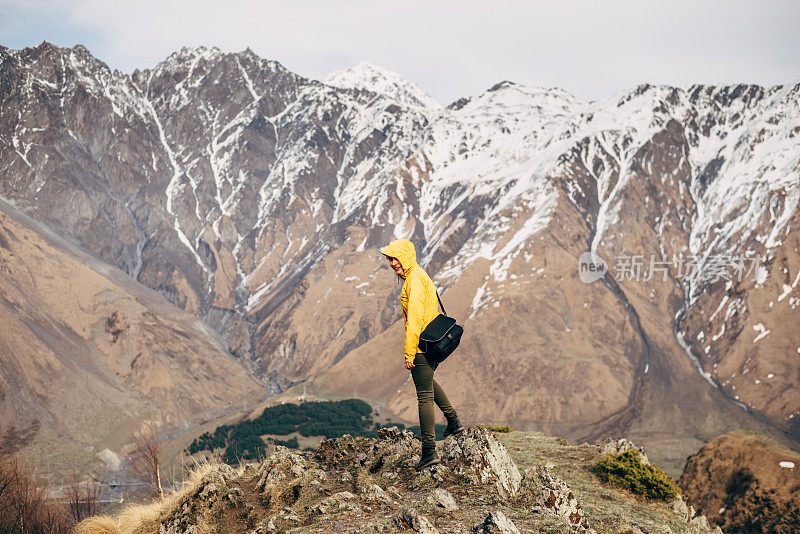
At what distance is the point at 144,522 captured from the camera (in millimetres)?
11875

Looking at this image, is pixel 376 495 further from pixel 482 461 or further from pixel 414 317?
pixel 414 317

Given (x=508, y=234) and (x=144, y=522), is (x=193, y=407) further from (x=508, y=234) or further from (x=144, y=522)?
(x=144, y=522)

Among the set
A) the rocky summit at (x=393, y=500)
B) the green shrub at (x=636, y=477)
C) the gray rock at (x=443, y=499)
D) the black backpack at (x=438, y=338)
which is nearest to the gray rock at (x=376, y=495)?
the rocky summit at (x=393, y=500)

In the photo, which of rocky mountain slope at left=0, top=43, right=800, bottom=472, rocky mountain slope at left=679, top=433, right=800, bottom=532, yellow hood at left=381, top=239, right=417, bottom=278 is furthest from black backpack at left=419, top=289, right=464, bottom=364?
rocky mountain slope at left=0, top=43, right=800, bottom=472

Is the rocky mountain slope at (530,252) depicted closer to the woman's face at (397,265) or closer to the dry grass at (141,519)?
the dry grass at (141,519)

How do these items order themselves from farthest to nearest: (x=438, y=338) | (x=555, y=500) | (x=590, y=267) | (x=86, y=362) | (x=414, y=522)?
(x=590, y=267)
(x=86, y=362)
(x=438, y=338)
(x=555, y=500)
(x=414, y=522)

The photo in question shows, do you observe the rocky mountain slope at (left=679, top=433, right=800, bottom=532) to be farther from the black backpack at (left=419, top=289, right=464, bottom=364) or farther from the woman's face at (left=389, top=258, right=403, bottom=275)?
the woman's face at (left=389, top=258, right=403, bottom=275)

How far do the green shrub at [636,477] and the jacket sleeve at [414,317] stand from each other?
6.02 metres

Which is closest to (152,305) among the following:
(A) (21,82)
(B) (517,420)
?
(A) (21,82)

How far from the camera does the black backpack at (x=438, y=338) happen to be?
1037 cm

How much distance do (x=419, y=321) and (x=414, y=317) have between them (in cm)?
12

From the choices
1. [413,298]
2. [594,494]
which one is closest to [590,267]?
[594,494]

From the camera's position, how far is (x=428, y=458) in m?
10.8

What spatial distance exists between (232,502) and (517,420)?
92706 millimetres
